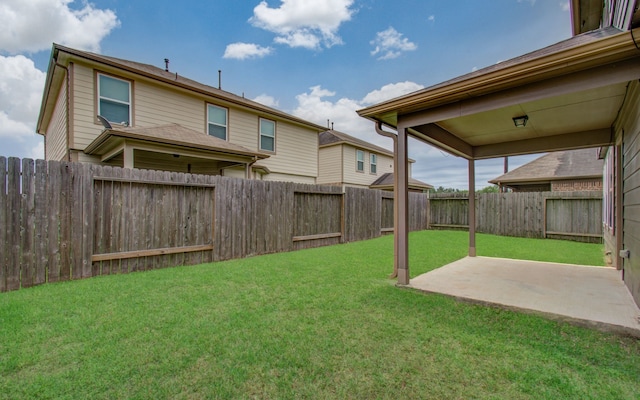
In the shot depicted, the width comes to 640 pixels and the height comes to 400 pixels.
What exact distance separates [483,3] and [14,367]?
1041cm

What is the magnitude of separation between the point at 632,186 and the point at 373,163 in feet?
52.5

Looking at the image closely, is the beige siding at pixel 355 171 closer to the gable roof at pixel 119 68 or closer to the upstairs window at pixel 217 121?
the gable roof at pixel 119 68

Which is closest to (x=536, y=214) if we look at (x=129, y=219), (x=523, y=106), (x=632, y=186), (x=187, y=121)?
(x=632, y=186)

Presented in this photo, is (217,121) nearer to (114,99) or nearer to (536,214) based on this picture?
(114,99)

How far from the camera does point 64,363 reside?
7.32 ft

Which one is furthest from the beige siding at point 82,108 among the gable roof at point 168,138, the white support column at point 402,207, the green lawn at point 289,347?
the white support column at point 402,207

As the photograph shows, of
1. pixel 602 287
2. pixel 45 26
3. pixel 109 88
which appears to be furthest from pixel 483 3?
pixel 45 26

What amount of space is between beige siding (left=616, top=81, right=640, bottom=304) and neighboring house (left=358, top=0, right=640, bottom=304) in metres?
0.01

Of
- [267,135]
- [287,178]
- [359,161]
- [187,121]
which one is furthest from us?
[359,161]

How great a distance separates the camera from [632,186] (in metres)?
3.66

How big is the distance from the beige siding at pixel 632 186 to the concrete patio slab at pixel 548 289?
30 centimetres

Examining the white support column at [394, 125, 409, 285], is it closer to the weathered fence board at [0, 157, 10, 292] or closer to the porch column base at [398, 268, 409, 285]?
the porch column base at [398, 268, 409, 285]

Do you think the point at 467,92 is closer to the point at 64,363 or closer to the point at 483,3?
the point at 64,363

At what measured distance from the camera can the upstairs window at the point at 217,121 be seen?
403 inches
